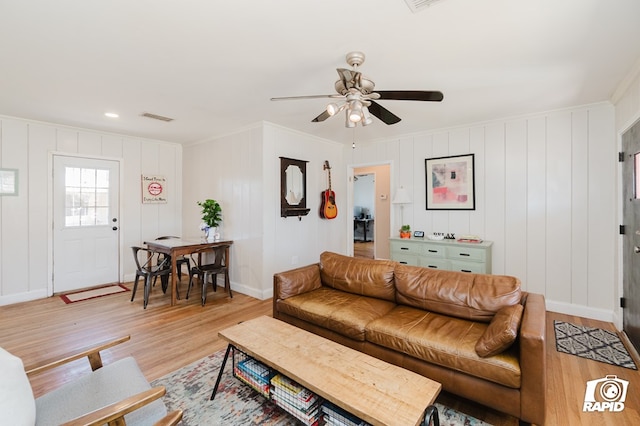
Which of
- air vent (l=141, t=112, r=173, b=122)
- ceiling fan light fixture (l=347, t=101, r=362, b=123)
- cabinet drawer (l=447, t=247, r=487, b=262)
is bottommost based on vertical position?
cabinet drawer (l=447, t=247, r=487, b=262)

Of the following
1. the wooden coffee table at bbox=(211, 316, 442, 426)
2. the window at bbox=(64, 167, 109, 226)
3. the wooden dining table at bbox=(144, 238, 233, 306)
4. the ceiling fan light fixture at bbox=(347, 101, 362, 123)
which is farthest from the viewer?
the window at bbox=(64, 167, 109, 226)

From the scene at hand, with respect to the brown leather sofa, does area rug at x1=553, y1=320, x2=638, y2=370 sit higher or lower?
lower

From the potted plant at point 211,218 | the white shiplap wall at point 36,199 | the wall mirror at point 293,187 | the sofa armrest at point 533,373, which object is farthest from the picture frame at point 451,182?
the white shiplap wall at point 36,199

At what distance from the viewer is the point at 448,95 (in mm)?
3051

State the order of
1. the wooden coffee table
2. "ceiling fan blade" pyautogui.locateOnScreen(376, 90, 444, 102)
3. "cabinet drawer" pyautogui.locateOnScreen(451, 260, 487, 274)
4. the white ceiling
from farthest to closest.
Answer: "cabinet drawer" pyautogui.locateOnScreen(451, 260, 487, 274), "ceiling fan blade" pyautogui.locateOnScreen(376, 90, 444, 102), the white ceiling, the wooden coffee table

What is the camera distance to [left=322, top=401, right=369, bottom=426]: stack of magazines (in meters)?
1.50

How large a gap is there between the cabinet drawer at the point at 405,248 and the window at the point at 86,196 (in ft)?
15.1

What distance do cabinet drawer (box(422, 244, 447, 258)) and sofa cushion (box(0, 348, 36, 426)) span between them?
389 cm

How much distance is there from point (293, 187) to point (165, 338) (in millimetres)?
2554

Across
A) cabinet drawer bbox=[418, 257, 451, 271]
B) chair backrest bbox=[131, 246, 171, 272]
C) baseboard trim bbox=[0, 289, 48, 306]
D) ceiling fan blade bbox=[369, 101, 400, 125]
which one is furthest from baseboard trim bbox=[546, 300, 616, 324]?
baseboard trim bbox=[0, 289, 48, 306]

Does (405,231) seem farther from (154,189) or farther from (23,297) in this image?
(23,297)

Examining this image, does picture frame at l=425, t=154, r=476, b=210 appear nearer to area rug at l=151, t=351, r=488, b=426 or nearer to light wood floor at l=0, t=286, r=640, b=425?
light wood floor at l=0, t=286, r=640, b=425

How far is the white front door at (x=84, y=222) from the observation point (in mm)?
4332

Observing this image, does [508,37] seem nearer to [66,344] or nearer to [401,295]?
[401,295]
